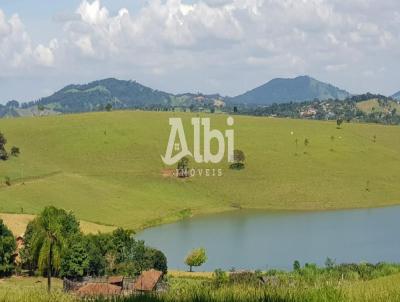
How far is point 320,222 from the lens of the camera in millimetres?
83688

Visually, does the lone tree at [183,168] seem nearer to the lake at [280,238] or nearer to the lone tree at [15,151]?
the lake at [280,238]

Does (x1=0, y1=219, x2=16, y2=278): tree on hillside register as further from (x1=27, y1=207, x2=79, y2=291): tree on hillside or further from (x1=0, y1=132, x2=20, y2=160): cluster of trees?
(x1=0, y1=132, x2=20, y2=160): cluster of trees

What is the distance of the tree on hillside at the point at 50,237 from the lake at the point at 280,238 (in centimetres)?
1172

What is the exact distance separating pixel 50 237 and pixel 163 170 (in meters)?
60.3

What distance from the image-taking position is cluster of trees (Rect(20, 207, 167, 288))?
4694 cm

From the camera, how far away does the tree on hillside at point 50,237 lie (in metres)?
47.1

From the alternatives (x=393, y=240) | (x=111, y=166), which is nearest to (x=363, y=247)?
(x=393, y=240)

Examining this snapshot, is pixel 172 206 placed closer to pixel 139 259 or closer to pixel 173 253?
pixel 173 253

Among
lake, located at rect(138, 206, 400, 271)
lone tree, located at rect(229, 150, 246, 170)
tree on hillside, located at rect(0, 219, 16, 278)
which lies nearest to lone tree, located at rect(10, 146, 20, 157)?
lone tree, located at rect(229, 150, 246, 170)

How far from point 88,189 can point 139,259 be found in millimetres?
46338

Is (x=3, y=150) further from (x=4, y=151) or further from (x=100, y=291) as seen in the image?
(x=100, y=291)

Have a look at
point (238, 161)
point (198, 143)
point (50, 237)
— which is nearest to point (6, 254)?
point (50, 237)

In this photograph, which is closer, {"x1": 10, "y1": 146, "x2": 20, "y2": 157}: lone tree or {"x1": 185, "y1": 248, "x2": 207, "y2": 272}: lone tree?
{"x1": 185, "y1": 248, "x2": 207, "y2": 272}: lone tree

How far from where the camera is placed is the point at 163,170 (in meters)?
108
